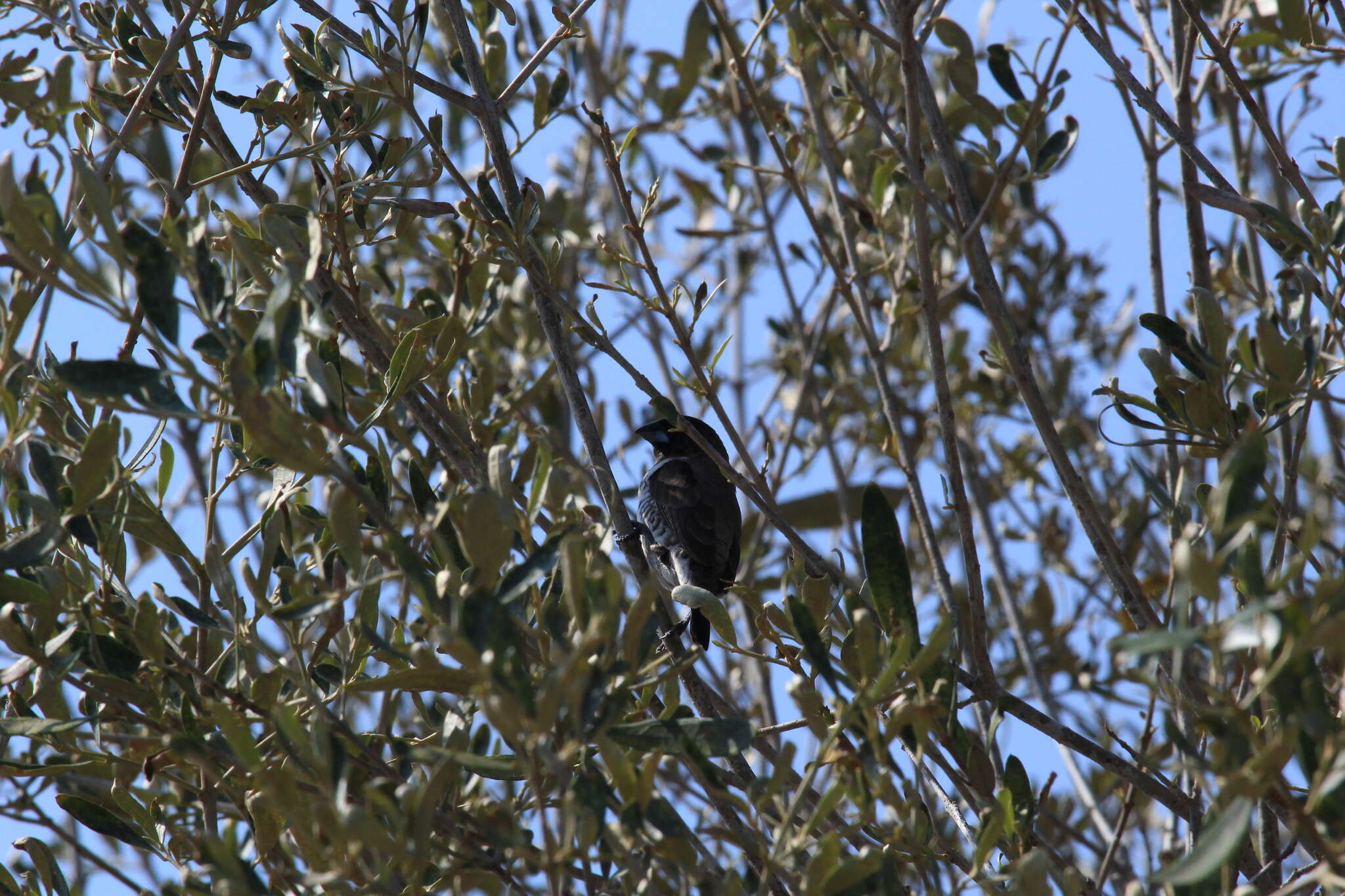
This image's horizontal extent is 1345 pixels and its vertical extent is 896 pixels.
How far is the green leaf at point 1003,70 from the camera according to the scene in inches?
121

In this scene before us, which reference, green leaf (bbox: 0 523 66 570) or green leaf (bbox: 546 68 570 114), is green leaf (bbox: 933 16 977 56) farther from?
green leaf (bbox: 0 523 66 570)

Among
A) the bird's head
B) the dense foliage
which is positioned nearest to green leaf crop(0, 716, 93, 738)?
the dense foliage

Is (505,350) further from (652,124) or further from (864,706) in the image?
(864,706)

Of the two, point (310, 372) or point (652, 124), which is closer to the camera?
point (310, 372)

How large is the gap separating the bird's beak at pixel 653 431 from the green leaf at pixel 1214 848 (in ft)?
13.0

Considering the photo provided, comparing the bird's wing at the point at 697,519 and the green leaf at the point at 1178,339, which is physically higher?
the bird's wing at the point at 697,519

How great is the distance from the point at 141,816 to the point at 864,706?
1.28m

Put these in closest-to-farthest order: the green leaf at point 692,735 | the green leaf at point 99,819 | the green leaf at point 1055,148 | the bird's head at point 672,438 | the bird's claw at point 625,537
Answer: the green leaf at point 692,735, the green leaf at point 99,819, the bird's claw at point 625,537, the green leaf at point 1055,148, the bird's head at point 672,438

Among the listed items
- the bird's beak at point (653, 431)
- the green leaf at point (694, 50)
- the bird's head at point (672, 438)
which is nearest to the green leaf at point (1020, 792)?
the bird's head at point (672, 438)

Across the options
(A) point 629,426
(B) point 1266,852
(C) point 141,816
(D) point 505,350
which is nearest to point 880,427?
(A) point 629,426

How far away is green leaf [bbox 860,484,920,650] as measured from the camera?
1846mm

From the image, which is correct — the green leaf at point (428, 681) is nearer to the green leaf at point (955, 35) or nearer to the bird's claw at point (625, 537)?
the bird's claw at point (625, 537)

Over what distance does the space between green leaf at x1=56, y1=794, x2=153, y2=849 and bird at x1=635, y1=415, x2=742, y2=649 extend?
2984 mm

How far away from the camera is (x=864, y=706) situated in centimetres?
152
